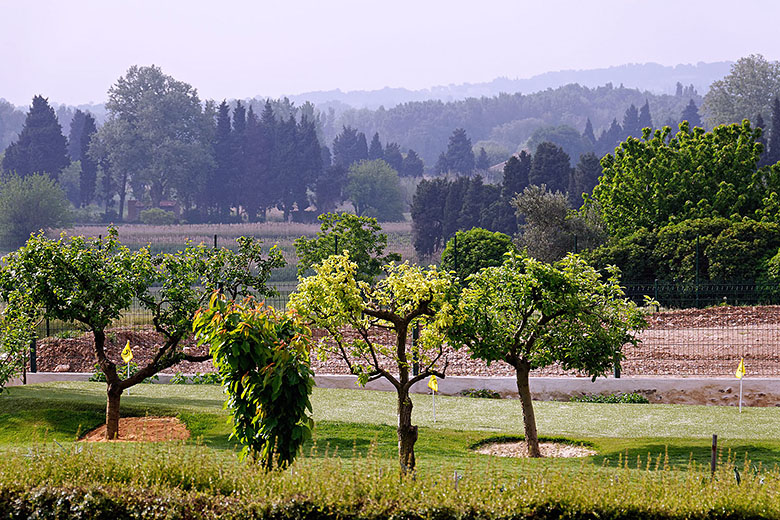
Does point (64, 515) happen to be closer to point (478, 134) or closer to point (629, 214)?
point (629, 214)

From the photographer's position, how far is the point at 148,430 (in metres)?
13.1

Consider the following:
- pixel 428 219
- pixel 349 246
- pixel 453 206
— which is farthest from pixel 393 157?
pixel 349 246

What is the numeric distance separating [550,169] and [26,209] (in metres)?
40.6

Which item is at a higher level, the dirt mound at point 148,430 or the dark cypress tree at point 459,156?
the dark cypress tree at point 459,156

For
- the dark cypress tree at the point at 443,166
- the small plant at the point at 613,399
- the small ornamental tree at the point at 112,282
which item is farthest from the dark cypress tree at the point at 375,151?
the small ornamental tree at the point at 112,282

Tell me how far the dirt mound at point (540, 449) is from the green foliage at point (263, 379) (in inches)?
161

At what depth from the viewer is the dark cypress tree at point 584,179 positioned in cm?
6394

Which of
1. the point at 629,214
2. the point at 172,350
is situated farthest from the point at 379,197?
the point at 172,350

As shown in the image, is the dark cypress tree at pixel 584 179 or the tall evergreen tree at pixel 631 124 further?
the tall evergreen tree at pixel 631 124

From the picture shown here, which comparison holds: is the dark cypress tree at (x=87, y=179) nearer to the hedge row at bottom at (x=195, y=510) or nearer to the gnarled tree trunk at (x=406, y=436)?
the gnarled tree trunk at (x=406, y=436)

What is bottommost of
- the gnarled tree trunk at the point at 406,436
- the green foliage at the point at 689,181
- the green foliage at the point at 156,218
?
the gnarled tree trunk at the point at 406,436

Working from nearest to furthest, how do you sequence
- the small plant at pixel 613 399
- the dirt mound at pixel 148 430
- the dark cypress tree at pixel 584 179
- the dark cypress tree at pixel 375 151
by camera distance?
the dirt mound at pixel 148 430
the small plant at pixel 613 399
the dark cypress tree at pixel 584 179
the dark cypress tree at pixel 375 151

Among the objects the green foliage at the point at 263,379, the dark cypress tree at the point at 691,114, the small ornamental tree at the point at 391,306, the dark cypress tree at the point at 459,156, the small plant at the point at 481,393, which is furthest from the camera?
the dark cypress tree at the point at 691,114

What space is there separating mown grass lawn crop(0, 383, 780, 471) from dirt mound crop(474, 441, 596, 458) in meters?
0.18
